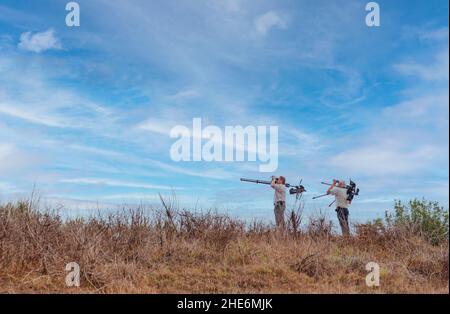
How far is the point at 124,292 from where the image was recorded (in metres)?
9.29

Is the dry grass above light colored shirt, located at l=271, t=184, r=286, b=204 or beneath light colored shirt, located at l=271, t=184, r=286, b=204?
beneath

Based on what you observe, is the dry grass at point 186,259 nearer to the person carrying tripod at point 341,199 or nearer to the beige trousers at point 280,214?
the beige trousers at point 280,214

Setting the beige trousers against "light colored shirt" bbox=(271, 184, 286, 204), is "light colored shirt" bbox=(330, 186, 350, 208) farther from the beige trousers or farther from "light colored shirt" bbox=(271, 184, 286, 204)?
the beige trousers

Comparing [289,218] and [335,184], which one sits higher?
[335,184]

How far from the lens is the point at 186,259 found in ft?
37.7

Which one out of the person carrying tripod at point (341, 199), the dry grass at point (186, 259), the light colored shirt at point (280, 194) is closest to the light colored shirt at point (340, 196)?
the person carrying tripod at point (341, 199)

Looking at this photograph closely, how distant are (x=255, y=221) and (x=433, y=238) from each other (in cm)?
512

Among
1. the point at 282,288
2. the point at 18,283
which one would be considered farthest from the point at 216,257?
the point at 18,283

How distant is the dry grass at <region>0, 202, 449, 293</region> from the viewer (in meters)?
9.80

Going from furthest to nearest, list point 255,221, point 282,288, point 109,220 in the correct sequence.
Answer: point 255,221 → point 109,220 → point 282,288

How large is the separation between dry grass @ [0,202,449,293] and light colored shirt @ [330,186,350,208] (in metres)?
3.01

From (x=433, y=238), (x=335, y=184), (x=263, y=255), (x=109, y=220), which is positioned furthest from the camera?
(x=335, y=184)

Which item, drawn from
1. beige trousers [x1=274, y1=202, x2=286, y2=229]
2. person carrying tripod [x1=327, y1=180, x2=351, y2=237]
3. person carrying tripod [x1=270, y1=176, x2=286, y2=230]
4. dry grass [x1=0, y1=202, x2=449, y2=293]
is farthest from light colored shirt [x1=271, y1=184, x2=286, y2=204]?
dry grass [x1=0, y1=202, x2=449, y2=293]

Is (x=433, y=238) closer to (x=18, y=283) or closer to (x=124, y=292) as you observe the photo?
(x=124, y=292)
